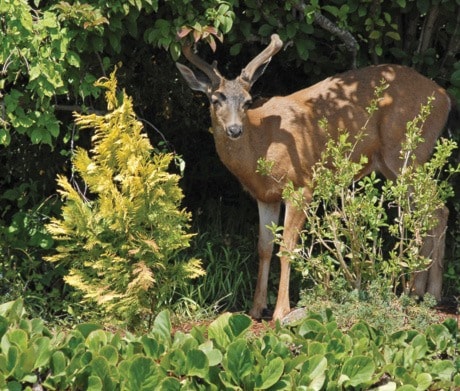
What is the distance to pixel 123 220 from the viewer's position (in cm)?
682

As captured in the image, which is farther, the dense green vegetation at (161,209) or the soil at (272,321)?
the soil at (272,321)

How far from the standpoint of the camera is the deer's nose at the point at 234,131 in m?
8.05

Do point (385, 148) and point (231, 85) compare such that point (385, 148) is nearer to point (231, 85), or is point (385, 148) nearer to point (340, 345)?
point (231, 85)

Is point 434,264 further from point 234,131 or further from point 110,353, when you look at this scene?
point 110,353

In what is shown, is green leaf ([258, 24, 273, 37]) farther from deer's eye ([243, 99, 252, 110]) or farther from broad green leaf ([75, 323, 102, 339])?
broad green leaf ([75, 323, 102, 339])

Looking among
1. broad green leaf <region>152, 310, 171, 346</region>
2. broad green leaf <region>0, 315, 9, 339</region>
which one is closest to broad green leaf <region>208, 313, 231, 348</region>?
broad green leaf <region>152, 310, 171, 346</region>

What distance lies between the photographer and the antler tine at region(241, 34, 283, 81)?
834 centimetres

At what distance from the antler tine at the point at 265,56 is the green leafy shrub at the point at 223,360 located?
2841mm

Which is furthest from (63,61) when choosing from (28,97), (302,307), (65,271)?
(302,307)

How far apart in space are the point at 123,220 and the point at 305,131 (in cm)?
241

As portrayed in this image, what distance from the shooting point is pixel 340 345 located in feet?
19.5

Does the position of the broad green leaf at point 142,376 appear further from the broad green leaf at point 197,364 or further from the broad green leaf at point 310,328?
the broad green leaf at point 310,328

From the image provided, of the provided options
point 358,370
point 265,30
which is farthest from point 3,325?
point 265,30

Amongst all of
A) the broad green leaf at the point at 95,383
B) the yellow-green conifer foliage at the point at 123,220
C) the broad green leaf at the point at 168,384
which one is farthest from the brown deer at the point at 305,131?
the broad green leaf at the point at 95,383
